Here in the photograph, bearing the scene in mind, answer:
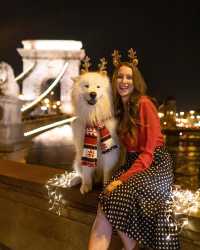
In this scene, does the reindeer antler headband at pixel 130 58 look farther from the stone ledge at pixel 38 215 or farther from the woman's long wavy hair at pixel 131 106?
the stone ledge at pixel 38 215

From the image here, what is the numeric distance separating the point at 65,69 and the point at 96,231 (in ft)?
131

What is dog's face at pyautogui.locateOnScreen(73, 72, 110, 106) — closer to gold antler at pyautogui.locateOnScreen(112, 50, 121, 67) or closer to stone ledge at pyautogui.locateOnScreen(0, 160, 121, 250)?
gold antler at pyautogui.locateOnScreen(112, 50, 121, 67)

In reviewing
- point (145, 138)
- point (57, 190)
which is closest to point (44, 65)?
point (57, 190)

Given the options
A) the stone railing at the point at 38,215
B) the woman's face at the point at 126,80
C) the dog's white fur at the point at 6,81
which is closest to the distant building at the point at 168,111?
the dog's white fur at the point at 6,81

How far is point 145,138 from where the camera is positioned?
2977 mm

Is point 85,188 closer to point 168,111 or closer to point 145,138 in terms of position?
point 145,138

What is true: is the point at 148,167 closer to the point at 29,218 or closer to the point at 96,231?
the point at 96,231

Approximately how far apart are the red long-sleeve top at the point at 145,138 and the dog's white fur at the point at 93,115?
266 mm

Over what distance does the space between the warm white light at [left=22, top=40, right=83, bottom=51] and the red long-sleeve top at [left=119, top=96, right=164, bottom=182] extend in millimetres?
42668

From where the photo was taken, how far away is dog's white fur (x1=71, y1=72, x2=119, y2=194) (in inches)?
130

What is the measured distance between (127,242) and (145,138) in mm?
600

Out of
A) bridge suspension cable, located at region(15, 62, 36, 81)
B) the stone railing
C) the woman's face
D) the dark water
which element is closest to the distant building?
bridge suspension cable, located at region(15, 62, 36, 81)

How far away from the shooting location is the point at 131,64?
10.5 feet

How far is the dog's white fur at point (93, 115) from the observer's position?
130 inches
